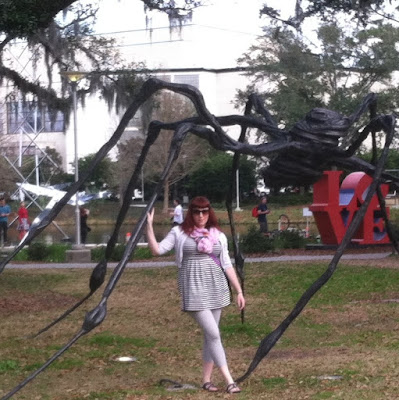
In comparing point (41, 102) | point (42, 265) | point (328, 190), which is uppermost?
point (41, 102)

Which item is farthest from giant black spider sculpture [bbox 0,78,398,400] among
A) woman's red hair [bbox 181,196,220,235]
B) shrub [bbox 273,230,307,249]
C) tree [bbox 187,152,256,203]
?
tree [bbox 187,152,256,203]

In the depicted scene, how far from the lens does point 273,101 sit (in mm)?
38250

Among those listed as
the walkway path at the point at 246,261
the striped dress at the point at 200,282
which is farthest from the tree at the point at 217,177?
the striped dress at the point at 200,282

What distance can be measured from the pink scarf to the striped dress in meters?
0.04

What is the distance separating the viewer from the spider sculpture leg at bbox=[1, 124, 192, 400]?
567 centimetres

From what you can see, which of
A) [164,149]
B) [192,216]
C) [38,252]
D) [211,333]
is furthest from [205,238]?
[164,149]

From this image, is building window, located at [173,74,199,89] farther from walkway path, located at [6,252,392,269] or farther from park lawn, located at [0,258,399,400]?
park lawn, located at [0,258,399,400]

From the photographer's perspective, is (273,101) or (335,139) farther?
(273,101)

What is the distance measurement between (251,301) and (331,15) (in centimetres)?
460

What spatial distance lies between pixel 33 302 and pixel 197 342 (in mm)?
4802

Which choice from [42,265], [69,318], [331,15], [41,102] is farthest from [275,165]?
[42,265]

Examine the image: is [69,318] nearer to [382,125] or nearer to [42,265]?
[382,125]

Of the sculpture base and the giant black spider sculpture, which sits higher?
the giant black spider sculpture

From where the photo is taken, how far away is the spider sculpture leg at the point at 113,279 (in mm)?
5668
